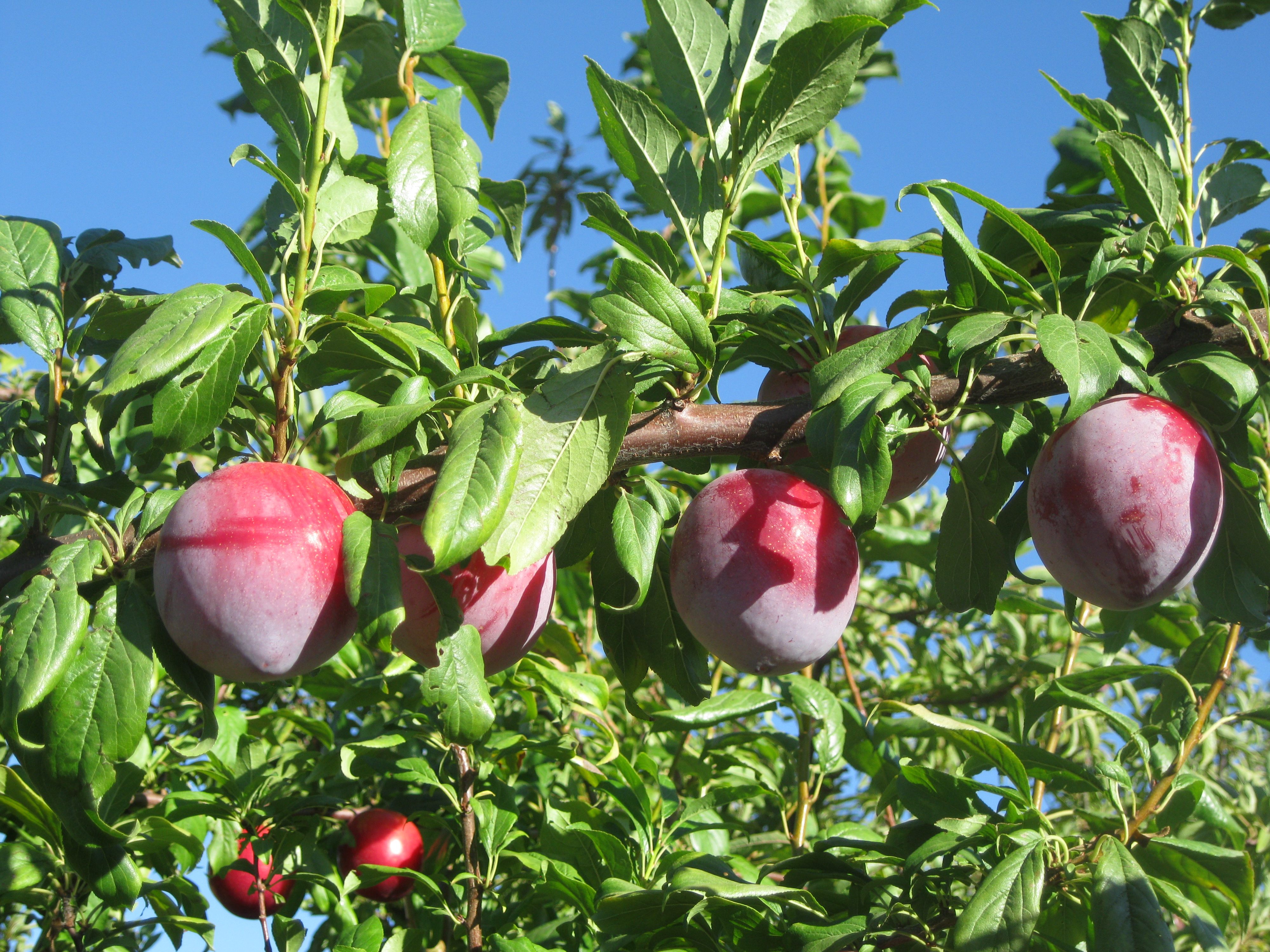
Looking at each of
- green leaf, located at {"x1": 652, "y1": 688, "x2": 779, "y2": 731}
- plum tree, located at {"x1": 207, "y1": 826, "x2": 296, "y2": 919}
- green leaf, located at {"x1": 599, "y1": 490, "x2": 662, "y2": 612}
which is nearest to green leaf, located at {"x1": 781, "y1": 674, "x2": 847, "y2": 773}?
green leaf, located at {"x1": 652, "y1": 688, "x2": 779, "y2": 731}

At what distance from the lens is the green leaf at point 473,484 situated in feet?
2.97

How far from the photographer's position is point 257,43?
1332mm

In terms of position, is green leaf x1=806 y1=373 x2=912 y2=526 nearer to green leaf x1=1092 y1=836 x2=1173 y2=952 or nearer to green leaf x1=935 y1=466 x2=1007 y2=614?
green leaf x1=935 y1=466 x2=1007 y2=614

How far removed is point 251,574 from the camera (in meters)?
1.06

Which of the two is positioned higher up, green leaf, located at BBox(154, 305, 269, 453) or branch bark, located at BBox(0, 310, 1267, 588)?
green leaf, located at BBox(154, 305, 269, 453)

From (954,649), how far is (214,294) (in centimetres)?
288

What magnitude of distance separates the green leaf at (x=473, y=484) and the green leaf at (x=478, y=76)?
2.93 ft

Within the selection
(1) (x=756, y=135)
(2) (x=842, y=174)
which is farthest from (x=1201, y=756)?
(1) (x=756, y=135)

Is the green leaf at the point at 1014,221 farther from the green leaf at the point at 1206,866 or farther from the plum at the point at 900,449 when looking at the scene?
the green leaf at the point at 1206,866

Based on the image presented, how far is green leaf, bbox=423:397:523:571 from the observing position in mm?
904

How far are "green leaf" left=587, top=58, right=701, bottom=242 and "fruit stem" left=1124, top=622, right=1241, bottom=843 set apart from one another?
3.12 feet

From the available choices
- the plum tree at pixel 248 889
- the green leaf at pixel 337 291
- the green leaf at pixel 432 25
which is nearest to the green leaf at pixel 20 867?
the plum tree at pixel 248 889

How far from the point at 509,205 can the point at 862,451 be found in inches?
32.6

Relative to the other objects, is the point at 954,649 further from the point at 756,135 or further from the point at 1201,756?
the point at 756,135
